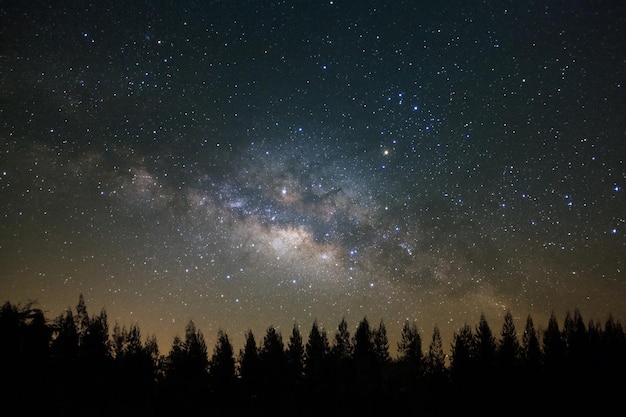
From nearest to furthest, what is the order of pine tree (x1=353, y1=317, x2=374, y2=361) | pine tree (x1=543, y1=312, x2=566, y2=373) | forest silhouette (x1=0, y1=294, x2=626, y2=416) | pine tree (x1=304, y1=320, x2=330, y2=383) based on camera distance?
forest silhouette (x1=0, y1=294, x2=626, y2=416) → pine tree (x1=304, y1=320, x2=330, y2=383) → pine tree (x1=543, y1=312, x2=566, y2=373) → pine tree (x1=353, y1=317, x2=374, y2=361)

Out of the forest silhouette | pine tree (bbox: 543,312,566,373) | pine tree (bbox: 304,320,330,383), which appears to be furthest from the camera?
pine tree (bbox: 543,312,566,373)

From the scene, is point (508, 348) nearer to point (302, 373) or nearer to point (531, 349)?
point (531, 349)

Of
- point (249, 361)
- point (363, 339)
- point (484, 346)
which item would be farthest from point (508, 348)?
point (249, 361)

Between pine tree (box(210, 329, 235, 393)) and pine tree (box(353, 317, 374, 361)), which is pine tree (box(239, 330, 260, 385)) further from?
pine tree (box(353, 317, 374, 361))

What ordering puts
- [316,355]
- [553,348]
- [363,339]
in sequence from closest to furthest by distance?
1. [316,355]
2. [553,348]
3. [363,339]

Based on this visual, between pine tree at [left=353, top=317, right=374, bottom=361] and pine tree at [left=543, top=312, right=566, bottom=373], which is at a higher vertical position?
pine tree at [left=353, top=317, right=374, bottom=361]

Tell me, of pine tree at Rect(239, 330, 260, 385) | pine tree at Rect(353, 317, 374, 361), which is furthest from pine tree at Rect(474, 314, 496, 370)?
pine tree at Rect(239, 330, 260, 385)

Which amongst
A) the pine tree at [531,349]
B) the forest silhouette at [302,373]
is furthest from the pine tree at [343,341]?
the pine tree at [531,349]

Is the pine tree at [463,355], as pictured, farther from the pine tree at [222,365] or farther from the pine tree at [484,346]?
the pine tree at [222,365]

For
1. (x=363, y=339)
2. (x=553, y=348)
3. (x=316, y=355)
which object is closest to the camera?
(x=316, y=355)

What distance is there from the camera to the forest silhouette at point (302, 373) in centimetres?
2983

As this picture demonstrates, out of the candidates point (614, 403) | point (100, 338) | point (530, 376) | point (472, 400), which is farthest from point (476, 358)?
point (100, 338)

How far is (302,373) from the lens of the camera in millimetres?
57031

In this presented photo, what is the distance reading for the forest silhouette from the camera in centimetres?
2983
